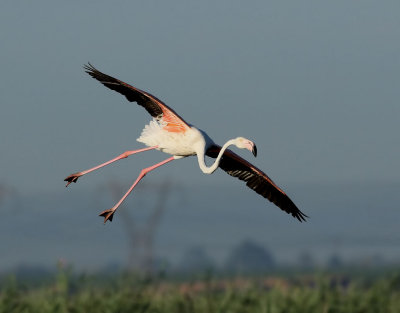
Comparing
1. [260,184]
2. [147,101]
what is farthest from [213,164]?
[260,184]

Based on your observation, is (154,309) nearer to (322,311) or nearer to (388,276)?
(322,311)

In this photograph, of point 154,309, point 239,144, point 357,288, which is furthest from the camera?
point 357,288

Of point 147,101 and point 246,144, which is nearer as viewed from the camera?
point 246,144

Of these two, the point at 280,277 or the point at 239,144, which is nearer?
the point at 239,144

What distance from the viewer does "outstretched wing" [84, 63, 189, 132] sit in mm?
20078

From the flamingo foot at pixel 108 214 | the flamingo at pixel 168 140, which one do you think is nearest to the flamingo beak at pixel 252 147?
the flamingo at pixel 168 140

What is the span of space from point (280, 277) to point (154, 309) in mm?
2899

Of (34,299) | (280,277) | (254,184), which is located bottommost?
(34,299)

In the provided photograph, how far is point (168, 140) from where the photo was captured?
2011cm

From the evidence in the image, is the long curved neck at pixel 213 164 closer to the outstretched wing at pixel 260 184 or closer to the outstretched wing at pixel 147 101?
the outstretched wing at pixel 147 101

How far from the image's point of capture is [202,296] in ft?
→ 75.8

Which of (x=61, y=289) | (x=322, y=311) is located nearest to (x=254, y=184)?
(x=322, y=311)

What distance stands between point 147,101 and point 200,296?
4.42 m

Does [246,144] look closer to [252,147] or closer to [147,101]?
[252,147]
